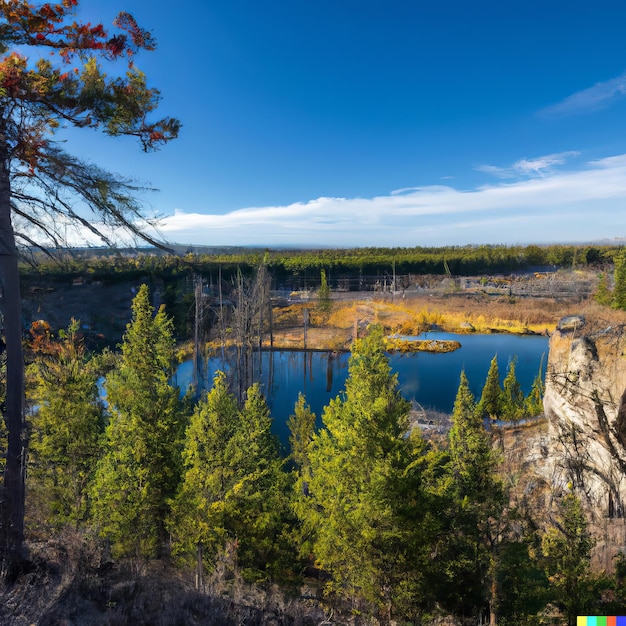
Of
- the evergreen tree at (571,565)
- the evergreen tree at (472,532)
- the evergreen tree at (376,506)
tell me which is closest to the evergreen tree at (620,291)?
the evergreen tree at (472,532)

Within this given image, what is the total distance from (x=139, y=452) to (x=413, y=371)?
103ft

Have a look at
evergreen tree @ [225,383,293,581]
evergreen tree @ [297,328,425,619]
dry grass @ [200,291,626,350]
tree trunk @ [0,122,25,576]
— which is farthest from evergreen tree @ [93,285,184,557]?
dry grass @ [200,291,626,350]

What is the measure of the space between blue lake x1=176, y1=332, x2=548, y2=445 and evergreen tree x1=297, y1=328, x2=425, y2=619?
54.2ft

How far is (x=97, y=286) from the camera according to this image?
51.1 metres

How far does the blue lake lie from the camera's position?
32.1m

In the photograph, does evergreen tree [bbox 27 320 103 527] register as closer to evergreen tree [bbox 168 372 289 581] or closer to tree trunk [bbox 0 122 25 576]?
evergreen tree [bbox 168 372 289 581]

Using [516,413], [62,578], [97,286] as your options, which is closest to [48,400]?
[62,578]

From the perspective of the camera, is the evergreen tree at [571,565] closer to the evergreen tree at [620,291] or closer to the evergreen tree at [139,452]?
the evergreen tree at [139,452]

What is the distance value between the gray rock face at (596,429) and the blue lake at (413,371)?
1464 centimetres

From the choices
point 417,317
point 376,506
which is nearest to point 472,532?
point 376,506

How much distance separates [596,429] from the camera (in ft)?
47.3

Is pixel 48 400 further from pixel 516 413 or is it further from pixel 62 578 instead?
pixel 516 413

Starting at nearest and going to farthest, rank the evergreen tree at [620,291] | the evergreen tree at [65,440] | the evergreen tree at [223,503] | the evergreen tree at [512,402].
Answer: the evergreen tree at [223,503] < the evergreen tree at [65,440] < the evergreen tree at [620,291] < the evergreen tree at [512,402]

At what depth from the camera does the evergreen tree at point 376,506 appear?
8820mm
